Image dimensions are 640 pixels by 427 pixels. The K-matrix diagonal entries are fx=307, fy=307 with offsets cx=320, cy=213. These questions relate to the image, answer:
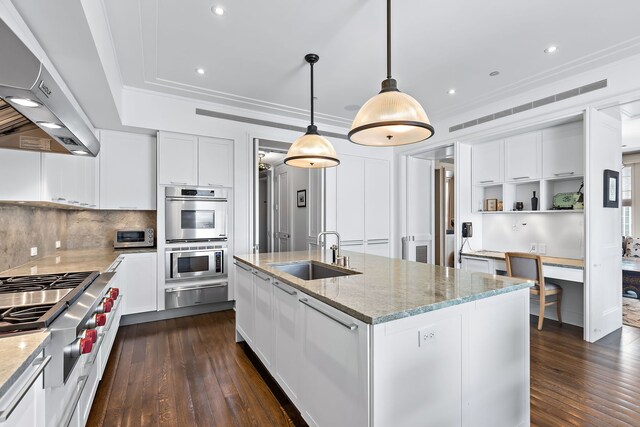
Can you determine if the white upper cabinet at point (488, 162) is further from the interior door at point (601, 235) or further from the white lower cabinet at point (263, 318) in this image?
the white lower cabinet at point (263, 318)

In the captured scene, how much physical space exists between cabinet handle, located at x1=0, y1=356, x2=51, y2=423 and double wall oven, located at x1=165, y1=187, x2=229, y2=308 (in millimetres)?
2943

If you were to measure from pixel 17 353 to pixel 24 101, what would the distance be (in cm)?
85

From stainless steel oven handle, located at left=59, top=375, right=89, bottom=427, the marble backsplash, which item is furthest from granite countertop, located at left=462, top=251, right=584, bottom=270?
the marble backsplash

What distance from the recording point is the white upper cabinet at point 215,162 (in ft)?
13.6

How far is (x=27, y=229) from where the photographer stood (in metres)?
2.68

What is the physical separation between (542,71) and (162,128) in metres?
4.41

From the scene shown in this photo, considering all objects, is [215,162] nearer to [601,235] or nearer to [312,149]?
[312,149]

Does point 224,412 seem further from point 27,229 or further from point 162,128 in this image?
point 162,128

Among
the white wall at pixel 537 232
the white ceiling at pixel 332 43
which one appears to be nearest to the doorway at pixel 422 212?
the white wall at pixel 537 232

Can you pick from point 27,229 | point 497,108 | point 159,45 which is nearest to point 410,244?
point 497,108

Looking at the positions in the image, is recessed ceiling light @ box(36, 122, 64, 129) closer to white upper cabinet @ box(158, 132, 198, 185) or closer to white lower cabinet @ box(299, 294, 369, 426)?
white lower cabinet @ box(299, 294, 369, 426)

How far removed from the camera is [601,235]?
334 cm

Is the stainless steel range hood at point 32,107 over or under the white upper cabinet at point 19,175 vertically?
over

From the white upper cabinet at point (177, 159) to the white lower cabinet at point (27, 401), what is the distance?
10.3 feet
